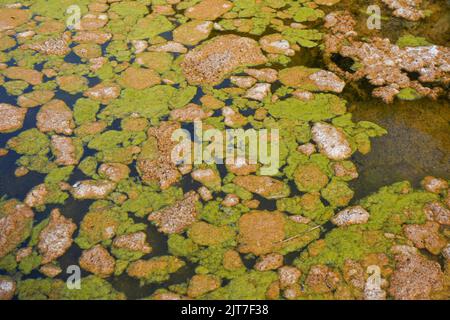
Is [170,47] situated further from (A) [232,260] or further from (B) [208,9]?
(A) [232,260]

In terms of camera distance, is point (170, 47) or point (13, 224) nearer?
point (13, 224)

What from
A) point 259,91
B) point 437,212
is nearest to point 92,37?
point 259,91

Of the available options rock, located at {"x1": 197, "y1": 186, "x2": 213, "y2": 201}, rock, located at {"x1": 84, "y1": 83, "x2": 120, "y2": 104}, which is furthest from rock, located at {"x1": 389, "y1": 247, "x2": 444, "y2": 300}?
rock, located at {"x1": 84, "y1": 83, "x2": 120, "y2": 104}

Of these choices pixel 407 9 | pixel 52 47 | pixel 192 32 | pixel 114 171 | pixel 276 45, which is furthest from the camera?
pixel 407 9

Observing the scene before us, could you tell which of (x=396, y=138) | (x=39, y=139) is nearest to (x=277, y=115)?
(x=396, y=138)

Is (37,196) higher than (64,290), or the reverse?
(37,196)

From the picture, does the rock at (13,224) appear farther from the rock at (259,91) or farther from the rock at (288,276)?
the rock at (259,91)
